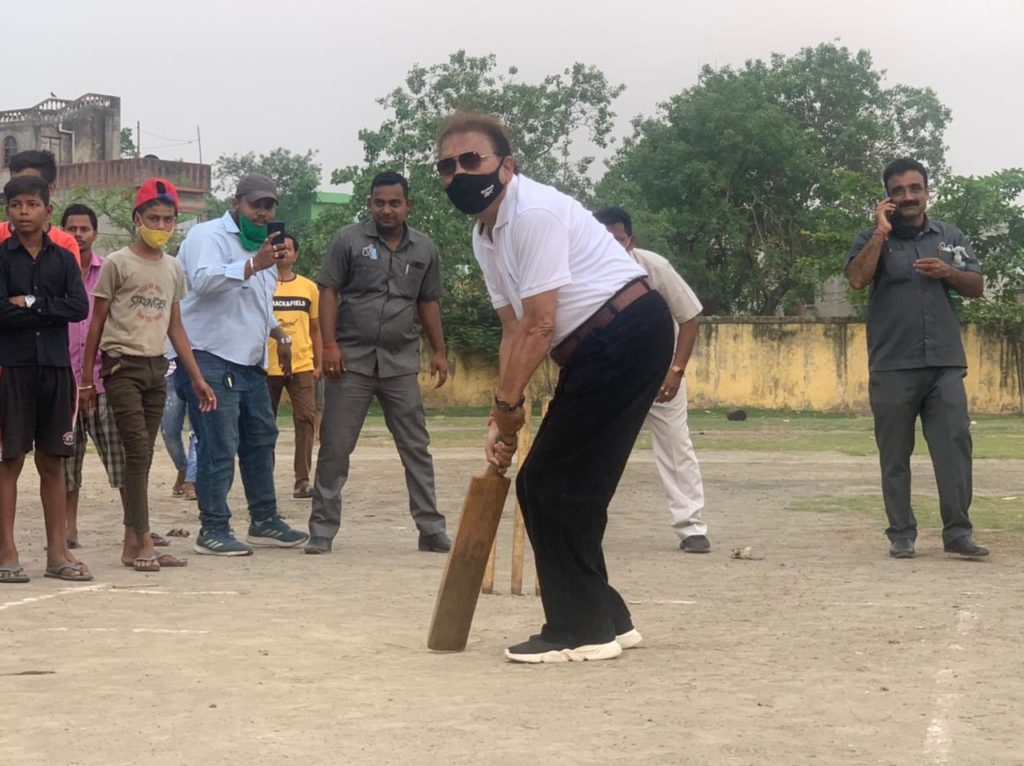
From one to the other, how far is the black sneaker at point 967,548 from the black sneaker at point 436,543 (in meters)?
2.78

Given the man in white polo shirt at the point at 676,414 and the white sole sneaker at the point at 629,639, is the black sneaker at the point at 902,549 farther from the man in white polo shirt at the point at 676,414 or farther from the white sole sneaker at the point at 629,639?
the white sole sneaker at the point at 629,639

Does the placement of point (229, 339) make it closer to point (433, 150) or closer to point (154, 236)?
point (154, 236)

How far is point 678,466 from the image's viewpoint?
366 inches

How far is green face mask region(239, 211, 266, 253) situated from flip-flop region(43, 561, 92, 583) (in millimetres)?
2248

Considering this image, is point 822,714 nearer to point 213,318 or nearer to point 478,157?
point 478,157

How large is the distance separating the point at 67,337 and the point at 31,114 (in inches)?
2435

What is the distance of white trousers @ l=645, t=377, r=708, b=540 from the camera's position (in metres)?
9.16

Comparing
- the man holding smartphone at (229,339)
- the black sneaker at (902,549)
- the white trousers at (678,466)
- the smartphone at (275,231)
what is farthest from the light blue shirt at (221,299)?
the black sneaker at (902,549)

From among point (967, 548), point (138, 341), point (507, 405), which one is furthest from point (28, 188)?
point (967, 548)

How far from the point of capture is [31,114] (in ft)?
216

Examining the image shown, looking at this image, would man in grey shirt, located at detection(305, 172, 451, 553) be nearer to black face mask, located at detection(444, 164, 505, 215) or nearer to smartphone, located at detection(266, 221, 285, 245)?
smartphone, located at detection(266, 221, 285, 245)

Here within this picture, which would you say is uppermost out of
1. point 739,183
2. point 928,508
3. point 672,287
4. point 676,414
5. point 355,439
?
point 739,183

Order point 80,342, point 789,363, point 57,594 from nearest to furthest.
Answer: point 57,594 < point 80,342 < point 789,363

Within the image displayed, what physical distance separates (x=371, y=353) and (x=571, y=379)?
12.0ft
